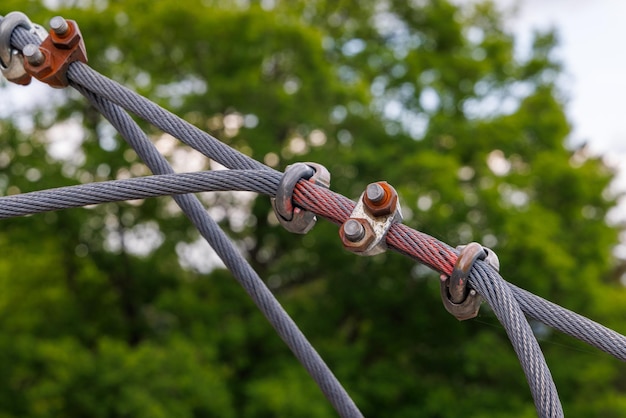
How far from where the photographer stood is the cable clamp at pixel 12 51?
119cm

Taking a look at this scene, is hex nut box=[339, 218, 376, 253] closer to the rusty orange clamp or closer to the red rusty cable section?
the red rusty cable section

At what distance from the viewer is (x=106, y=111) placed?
48.2 inches

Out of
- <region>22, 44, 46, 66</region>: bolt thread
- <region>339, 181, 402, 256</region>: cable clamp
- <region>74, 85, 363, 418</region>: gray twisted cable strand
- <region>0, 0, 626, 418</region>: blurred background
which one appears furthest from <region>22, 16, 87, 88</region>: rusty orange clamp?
<region>0, 0, 626, 418</region>: blurred background

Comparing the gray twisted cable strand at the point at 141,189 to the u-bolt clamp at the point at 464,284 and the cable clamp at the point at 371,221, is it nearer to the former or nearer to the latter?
the cable clamp at the point at 371,221

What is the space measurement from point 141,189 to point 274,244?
744cm

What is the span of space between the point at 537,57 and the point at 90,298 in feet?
21.2

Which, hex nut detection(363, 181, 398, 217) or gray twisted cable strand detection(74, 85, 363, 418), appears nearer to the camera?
hex nut detection(363, 181, 398, 217)

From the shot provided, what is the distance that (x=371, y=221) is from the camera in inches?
38.2

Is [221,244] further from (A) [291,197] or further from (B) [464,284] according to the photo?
(B) [464,284]

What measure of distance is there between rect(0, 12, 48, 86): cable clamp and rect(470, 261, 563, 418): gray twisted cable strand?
0.80 meters

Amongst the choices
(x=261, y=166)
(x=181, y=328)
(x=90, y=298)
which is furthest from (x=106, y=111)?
(x=90, y=298)

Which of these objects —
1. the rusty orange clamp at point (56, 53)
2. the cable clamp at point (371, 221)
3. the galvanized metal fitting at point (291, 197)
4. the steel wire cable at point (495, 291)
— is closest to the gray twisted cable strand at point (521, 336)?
the steel wire cable at point (495, 291)

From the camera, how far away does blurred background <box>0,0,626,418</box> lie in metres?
6.95

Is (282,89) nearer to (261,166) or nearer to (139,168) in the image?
(139,168)
